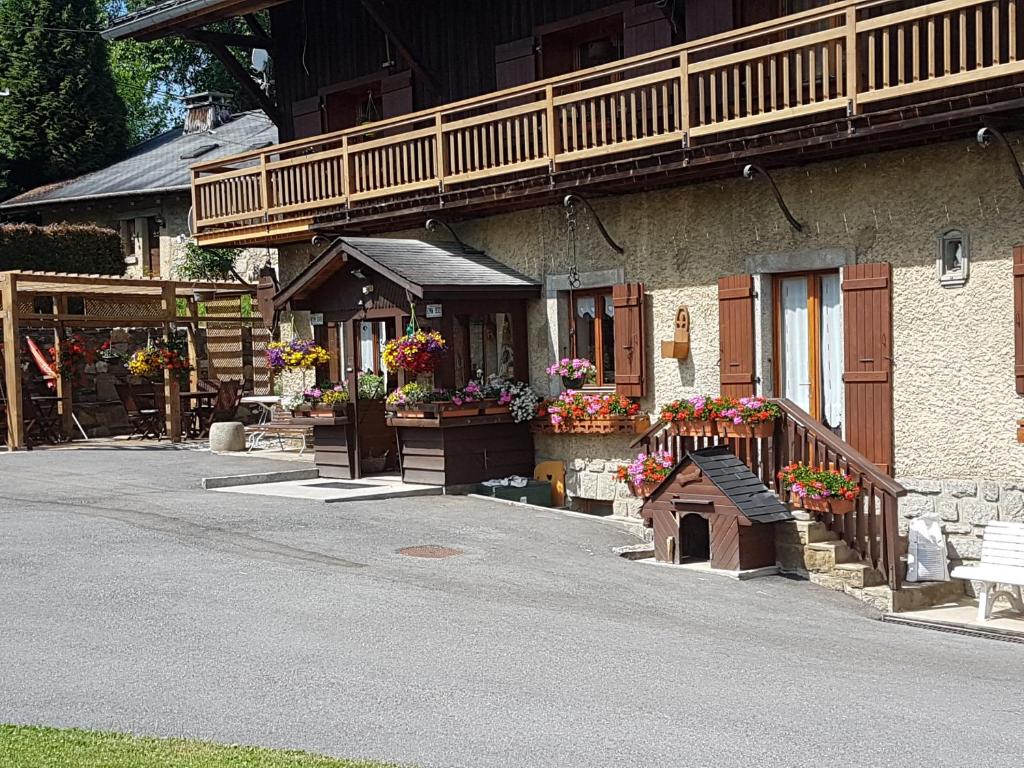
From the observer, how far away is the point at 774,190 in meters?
13.5

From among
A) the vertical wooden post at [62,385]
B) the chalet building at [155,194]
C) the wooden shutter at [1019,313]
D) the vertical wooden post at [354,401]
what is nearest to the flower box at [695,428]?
the wooden shutter at [1019,313]

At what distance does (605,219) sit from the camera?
15.9m

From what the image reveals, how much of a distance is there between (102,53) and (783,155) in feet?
105

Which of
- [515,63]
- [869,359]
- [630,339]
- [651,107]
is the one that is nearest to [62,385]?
[515,63]

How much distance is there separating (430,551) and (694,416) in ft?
9.87

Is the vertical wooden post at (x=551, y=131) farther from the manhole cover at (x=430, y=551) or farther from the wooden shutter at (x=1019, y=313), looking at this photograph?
the wooden shutter at (x=1019, y=313)

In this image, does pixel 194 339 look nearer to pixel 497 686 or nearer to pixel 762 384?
pixel 762 384

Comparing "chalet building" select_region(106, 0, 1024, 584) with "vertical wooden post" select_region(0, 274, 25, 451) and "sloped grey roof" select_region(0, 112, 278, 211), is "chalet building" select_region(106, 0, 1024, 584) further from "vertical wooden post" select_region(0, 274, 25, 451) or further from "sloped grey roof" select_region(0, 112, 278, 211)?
"sloped grey roof" select_region(0, 112, 278, 211)

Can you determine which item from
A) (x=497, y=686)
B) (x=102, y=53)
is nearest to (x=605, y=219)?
(x=497, y=686)

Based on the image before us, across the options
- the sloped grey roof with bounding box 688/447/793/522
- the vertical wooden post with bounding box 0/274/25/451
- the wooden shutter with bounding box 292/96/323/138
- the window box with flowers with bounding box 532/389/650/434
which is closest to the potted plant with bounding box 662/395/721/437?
the sloped grey roof with bounding box 688/447/793/522

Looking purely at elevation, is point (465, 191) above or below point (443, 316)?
above

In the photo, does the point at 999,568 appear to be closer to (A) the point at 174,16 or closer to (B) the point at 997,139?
(B) the point at 997,139

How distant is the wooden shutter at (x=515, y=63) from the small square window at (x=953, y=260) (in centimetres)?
630

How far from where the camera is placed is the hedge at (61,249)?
30.5 meters
